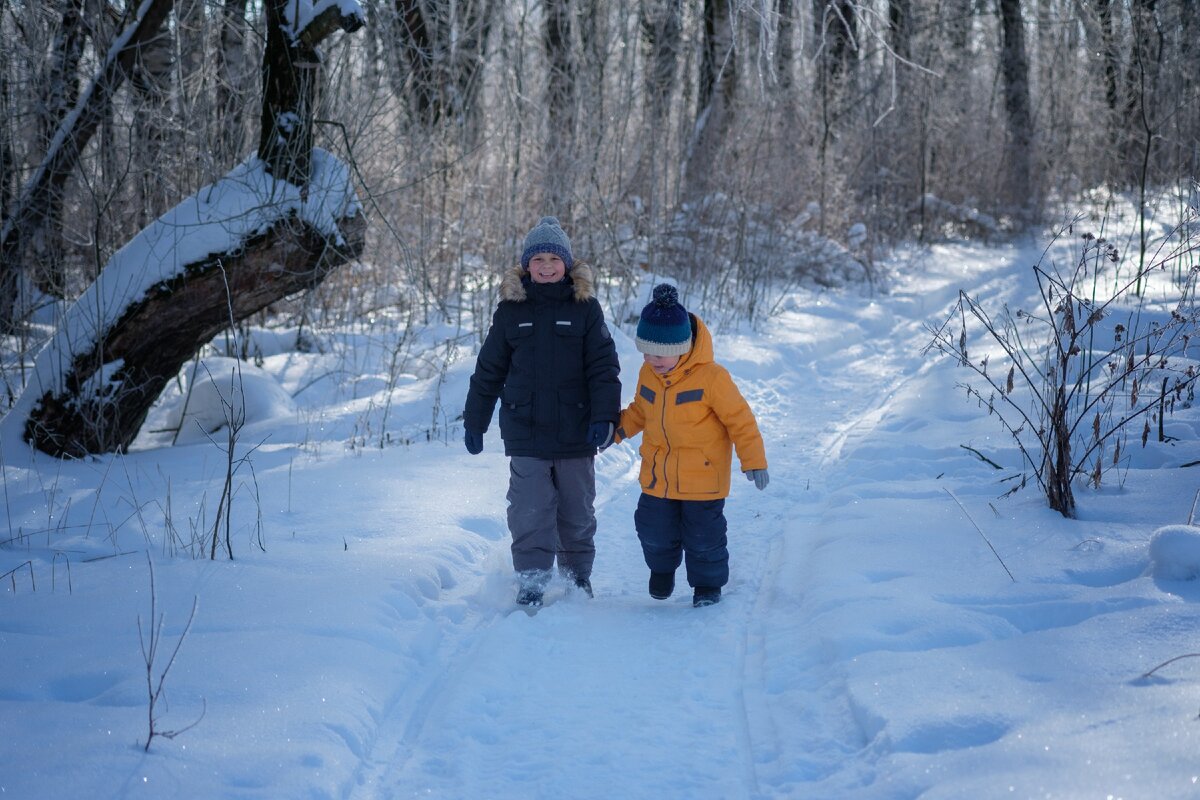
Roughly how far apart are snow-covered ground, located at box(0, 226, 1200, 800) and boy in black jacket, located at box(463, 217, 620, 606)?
39 cm

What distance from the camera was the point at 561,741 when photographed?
3092 mm

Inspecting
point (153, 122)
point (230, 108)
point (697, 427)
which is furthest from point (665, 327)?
point (230, 108)

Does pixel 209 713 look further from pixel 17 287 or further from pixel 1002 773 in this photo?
pixel 17 287

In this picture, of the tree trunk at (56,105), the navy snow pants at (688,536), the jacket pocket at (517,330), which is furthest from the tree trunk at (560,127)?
the navy snow pants at (688,536)

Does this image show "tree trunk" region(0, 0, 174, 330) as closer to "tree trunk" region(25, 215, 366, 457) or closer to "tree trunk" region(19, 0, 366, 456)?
"tree trunk" region(19, 0, 366, 456)

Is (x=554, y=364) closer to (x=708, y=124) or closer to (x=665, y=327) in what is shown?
(x=665, y=327)

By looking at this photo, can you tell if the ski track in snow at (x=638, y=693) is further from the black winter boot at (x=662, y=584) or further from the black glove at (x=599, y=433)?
the black glove at (x=599, y=433)

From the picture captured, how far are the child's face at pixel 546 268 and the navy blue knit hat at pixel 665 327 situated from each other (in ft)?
1.46

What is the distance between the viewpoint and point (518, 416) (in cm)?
430

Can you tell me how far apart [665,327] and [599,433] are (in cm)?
55

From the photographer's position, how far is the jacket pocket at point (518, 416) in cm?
429

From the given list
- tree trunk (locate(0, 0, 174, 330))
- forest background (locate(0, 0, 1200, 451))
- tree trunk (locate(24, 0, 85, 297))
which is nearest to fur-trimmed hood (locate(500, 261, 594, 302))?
forest background (locate(0, 0, 1200, 451))

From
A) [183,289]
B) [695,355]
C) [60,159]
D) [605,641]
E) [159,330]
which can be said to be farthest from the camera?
[60,159]

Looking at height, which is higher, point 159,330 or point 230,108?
point 230,108
